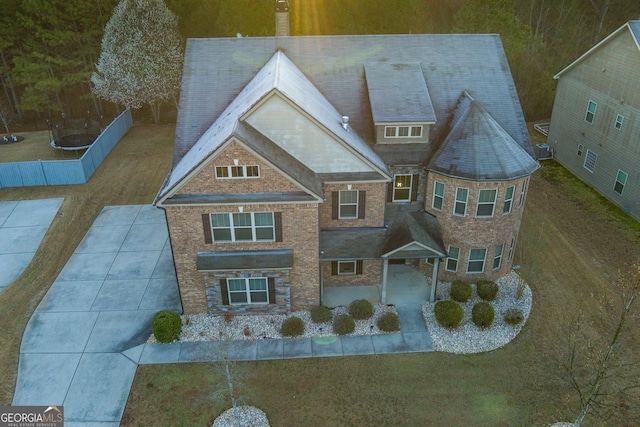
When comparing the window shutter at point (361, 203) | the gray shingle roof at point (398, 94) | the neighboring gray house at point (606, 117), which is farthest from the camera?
the neighboring gray house at point (606, 117)

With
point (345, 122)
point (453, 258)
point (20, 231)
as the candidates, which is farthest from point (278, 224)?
point (20, 231)

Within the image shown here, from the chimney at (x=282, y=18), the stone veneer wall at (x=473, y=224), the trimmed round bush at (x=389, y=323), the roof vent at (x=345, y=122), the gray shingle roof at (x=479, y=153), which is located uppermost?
the chimney at (x=282, y=18)

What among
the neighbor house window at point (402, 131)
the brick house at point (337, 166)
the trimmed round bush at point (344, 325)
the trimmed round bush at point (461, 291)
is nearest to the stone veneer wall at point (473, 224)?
the brick house at point (337, 166)

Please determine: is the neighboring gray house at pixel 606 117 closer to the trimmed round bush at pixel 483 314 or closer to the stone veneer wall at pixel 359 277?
the trimmed round bush at pixel 483 314

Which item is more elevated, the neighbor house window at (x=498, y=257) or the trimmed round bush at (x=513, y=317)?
the neighbor house window at (x=498, y=257)

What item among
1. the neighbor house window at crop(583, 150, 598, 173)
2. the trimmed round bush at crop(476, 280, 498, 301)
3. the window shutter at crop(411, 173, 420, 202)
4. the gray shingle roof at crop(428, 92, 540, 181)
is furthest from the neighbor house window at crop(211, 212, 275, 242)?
the neighbor house window at crop(583, 150, 598, 173)

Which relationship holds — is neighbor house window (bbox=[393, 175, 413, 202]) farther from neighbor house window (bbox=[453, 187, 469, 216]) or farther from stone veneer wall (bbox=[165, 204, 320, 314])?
stone veneer wall (bbox=[165, 204, 320, 314])

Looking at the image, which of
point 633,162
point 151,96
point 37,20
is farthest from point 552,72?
point 37,20

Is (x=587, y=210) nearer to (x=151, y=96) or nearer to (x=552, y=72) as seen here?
(x=552, y=72)

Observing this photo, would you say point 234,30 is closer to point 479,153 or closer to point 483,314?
point 479,153
